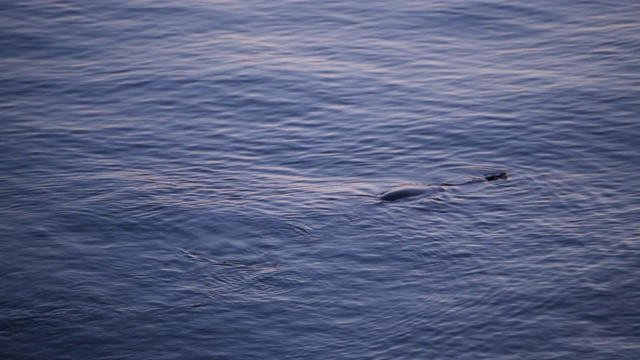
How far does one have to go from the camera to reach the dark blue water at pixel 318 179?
19.0 m

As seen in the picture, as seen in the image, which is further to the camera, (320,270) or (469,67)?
(469,67)

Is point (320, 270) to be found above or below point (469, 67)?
below

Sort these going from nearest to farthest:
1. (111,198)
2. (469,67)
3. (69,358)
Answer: (69,358), (111,198), (469,67)

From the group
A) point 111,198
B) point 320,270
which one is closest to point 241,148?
point 111,198

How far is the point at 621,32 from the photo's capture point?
33.2 m

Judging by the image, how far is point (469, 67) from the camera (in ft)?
102

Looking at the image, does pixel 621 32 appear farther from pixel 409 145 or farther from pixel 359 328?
pixel 359 328

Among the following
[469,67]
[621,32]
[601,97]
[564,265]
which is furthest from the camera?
[621,32]

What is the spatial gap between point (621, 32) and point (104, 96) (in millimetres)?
16686

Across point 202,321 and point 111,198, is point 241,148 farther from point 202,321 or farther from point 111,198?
point 202,321

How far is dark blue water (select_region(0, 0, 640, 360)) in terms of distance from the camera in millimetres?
19016

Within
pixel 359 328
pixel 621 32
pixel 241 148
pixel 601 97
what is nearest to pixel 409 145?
pixel 241 148

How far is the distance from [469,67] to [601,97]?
4327 mm

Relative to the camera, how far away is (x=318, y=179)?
81.5 ft
